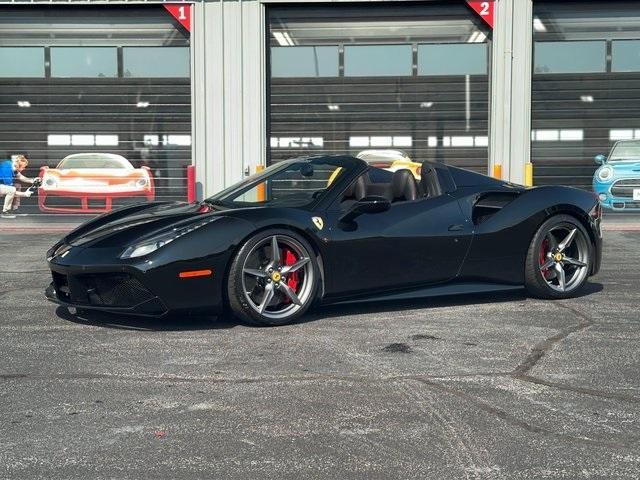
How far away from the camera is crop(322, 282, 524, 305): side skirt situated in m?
6.34

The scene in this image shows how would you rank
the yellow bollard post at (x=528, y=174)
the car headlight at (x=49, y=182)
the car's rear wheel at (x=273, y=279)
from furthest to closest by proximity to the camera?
the car headlight at (x=49, y=182) < the yellow bollard post at (x=528, y=174) < the car's rear wheel at (x=273, y=279)

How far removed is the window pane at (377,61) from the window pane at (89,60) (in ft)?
12.3

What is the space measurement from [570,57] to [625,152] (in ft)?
5.61

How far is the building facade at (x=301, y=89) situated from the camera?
15.3 m

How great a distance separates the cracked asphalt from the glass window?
30.6 feet

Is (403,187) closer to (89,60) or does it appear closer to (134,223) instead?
(134,223)

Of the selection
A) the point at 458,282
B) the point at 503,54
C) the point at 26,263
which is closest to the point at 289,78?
the point at 503,54

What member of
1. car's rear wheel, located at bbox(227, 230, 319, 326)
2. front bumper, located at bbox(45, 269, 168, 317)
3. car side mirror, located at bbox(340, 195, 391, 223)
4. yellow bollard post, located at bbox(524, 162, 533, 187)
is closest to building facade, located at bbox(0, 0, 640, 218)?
yellow bollard post, located at bbox(524, 162, 533, 187)

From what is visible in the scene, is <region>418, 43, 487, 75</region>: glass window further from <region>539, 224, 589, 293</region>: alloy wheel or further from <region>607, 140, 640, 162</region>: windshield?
<region>539, 224, 589, 293</region>: alloy wheel

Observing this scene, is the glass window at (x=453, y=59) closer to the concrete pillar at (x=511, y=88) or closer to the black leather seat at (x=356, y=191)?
the concrete pillar at (x=511, y=88)

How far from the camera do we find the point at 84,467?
11.2ft

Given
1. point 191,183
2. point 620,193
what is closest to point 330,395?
point 191,183

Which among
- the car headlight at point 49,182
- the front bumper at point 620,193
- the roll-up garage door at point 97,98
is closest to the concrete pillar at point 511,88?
the front bumper at point 620,193

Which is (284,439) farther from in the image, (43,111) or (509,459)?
(43,111)
